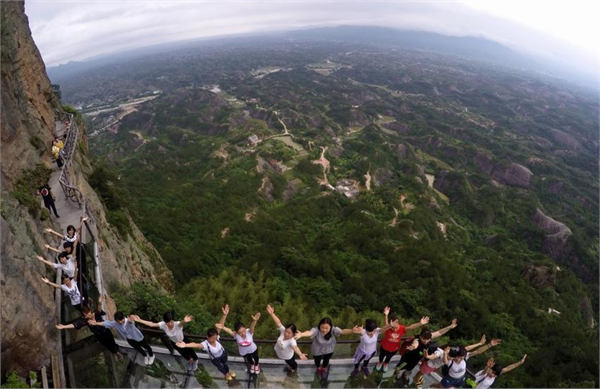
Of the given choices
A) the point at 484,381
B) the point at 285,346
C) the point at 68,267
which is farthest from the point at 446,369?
the point at 68,267

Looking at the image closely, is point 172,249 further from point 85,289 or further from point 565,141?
point 565,141

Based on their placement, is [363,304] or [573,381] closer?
[573,381]

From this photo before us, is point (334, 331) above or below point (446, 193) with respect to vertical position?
above

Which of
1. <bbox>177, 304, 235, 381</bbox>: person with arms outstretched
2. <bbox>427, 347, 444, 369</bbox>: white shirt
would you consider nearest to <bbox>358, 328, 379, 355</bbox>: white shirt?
<bbox>427, 347, 444, 369</bbox>: white shirt

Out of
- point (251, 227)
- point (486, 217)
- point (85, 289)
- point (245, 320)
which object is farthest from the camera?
point (486, 217)

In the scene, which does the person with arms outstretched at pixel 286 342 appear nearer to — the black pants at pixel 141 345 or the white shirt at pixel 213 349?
the white shirt at pixel 213 349

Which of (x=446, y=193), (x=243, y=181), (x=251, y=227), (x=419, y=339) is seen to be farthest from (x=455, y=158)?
(x=419, y=339)

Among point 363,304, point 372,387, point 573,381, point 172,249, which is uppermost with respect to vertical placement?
point 372,387

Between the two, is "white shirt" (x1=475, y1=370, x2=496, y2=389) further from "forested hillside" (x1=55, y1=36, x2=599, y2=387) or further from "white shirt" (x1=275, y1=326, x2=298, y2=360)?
"forested hillside" (x1=55, y1=36, x2=599, y2=387)
